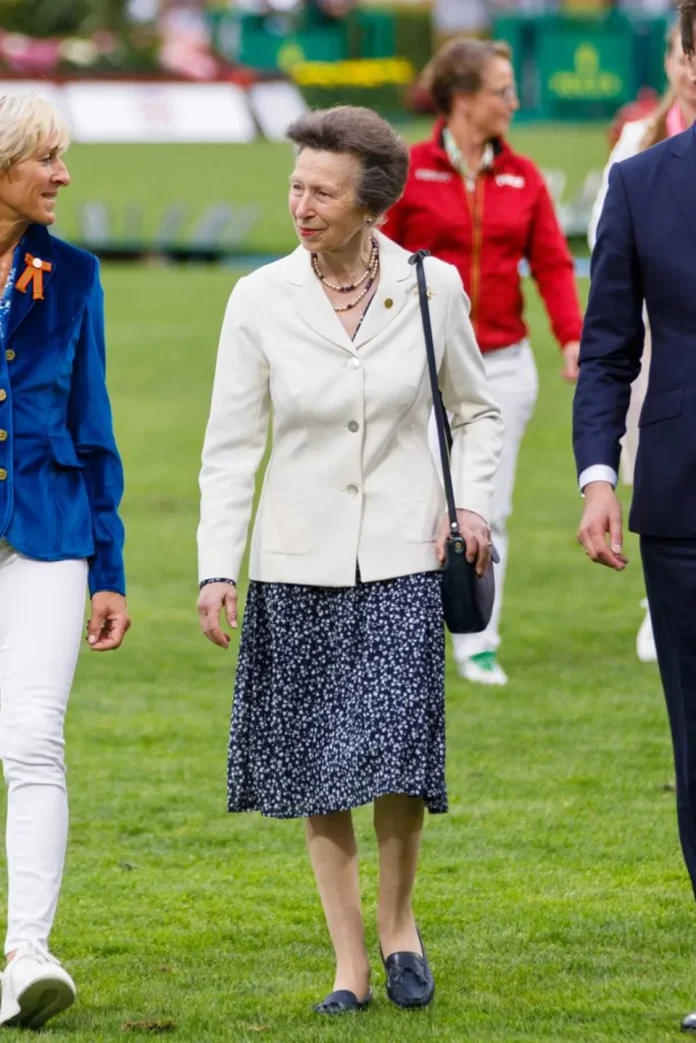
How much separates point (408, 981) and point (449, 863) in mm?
1327

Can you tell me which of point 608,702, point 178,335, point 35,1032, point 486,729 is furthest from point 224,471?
point 178,335

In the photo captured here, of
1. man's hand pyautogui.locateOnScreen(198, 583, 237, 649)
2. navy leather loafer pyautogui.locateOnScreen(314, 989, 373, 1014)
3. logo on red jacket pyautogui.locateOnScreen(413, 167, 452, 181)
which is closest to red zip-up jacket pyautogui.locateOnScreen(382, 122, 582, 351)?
logo on red jacket pyautogui.locateOnScreen(413, 167, 452, 181)

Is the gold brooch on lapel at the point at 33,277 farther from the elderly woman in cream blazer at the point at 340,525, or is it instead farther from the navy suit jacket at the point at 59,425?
the elderly woman in cream blazer at the point at 340,525

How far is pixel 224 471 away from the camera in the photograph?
505 centimetres

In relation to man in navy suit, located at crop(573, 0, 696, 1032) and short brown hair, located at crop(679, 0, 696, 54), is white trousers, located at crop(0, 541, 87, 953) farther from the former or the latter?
short brown hair, located at crop(679, 0, 696, 54)

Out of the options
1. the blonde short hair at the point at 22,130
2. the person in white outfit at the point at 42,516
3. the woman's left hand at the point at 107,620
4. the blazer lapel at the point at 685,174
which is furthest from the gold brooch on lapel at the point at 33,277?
the blazer lapel at the point at 685,174

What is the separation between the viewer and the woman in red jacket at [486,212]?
8320mm

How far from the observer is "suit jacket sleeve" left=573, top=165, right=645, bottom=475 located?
4.66 meters

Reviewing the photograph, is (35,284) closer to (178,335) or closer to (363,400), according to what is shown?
(363,400)

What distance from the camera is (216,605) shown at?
4.96 m

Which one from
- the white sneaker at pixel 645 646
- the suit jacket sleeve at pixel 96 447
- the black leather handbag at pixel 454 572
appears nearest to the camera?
the black leather handbag at pixel 454 572

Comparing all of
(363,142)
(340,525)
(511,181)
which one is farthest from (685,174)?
(511,181)

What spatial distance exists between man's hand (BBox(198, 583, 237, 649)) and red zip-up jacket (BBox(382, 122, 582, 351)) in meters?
3.53

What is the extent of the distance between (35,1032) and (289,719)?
875 mm
